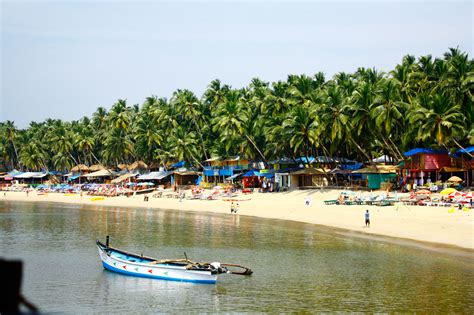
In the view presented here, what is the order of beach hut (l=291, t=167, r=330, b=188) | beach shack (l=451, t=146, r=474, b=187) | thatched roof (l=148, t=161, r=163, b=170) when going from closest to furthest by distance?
beach shack (l=451, t=146, r=474, b=187) → beach hut (l=291, t=167, r=330, b=188) → thatched roof (l=148, t=161, r=163, b=170)

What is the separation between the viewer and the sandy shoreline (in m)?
39.3

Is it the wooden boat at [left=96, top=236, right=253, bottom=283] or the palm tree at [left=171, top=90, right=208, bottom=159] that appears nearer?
the wooden boat at [left=96, top=236, right=253, bottom=283]

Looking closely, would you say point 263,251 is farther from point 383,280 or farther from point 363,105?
point 363,105

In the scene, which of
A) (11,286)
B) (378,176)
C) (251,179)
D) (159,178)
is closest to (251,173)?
(251,179)

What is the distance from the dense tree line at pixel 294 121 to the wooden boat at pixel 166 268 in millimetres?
35467

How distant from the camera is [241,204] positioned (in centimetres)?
6831

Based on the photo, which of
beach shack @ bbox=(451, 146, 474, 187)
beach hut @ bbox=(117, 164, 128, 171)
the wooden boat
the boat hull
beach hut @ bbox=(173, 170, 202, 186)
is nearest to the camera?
the wooden boat

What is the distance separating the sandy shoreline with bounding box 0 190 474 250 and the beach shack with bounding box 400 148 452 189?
29.7 feet

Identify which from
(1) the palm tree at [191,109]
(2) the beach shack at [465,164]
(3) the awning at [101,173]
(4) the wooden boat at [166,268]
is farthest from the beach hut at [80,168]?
(4) the wooden boat at [166,268]

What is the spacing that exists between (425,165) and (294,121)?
60.0ft

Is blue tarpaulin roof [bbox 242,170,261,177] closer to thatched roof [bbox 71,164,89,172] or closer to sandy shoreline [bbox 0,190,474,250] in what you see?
sandy shoreline [bbox 0,190,474,250]

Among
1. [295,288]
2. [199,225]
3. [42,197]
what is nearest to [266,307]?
[295,288]

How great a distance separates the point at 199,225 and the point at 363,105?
84.1 ft

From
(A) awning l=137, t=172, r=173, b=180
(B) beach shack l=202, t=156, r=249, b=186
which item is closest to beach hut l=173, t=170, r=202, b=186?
(A) awning l=137, t=172, r=173, b=180
